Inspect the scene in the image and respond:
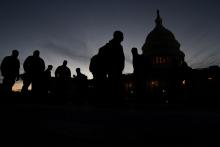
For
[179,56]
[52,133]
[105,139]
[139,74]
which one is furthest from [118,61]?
[179,56]

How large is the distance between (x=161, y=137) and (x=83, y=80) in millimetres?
9308

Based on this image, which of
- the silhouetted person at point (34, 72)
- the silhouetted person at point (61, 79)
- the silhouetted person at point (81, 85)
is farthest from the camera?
the silhouetted person at point (81, 85)

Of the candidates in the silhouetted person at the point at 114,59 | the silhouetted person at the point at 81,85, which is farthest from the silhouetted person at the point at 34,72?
the silhouetted person at the point at 114,59

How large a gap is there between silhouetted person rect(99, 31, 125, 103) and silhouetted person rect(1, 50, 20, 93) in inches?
162

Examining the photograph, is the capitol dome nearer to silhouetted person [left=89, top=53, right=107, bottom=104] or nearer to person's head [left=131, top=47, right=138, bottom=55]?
person's head [left=131, top=47, right=138, bottom=55]

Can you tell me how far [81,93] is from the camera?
A: 34.3 feet

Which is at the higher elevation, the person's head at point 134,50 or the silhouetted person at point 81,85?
the person's head at point 134,50

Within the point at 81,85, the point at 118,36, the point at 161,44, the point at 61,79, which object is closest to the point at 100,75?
the point at 118,36

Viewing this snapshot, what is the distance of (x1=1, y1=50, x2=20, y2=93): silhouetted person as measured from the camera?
798cm

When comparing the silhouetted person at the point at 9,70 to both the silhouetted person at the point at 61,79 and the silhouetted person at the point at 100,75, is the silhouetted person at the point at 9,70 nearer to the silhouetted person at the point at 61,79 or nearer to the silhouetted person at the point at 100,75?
the silhouetted person at the point at 61,79

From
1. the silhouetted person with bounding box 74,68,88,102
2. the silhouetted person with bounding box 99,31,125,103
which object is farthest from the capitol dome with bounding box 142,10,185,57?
the silhouetted person with bounding box 99,31,125,103

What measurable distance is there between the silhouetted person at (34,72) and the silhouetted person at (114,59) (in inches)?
155

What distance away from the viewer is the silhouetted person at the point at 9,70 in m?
7.98

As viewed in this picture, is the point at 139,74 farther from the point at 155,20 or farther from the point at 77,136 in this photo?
the point at 155,20
